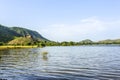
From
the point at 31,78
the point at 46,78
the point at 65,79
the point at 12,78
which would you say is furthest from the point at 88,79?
the point at 12,78

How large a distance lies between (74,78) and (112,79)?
6.01 metres

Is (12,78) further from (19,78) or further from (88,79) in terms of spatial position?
(88,79)

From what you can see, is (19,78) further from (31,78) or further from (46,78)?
(46,78)

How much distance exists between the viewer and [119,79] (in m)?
Result: 35.6

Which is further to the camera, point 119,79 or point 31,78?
point 31,78

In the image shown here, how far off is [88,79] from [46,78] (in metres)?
6.87

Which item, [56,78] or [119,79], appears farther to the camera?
[56,78]

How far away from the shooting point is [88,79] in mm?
36312

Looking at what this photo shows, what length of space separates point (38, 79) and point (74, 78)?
5.79 m

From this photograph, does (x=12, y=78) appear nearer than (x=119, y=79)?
No

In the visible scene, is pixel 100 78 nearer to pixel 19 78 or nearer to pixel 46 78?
pixel 46 78

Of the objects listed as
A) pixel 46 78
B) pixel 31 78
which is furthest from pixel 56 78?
pixel 31 78

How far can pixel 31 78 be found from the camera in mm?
38156

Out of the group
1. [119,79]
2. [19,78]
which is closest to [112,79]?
[119,79]
